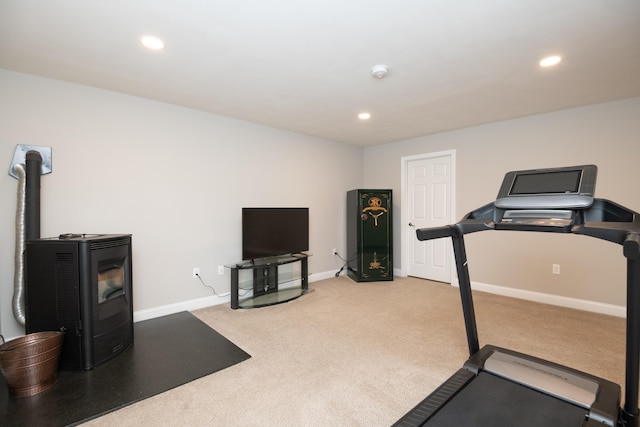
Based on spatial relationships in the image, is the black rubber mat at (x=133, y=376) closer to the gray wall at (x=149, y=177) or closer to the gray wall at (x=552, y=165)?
the gray wall at (x=149, y=177)

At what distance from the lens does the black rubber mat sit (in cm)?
180

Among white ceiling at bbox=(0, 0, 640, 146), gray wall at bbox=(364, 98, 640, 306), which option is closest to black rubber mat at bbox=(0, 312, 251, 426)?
white ceiling at bbox=(0, 0, 640, 146)

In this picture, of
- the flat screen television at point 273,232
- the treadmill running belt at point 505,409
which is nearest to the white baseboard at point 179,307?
the flat screen television at point 273,232

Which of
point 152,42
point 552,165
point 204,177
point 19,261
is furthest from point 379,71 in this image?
point 19,261

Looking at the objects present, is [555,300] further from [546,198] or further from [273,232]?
[273,232]

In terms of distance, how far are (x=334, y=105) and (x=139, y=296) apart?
3.01 metres

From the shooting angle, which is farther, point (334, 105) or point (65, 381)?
point (334, 105)

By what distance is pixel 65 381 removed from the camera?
2.12 metres

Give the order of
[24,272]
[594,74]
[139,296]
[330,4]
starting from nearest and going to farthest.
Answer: [330,4], [24,272], [594,74], [139,296]

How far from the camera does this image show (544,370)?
6.17ft

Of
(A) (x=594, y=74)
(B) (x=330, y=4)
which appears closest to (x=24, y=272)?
(B) (x=330, y=4)

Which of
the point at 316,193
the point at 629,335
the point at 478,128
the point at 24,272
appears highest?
the point at 478,128

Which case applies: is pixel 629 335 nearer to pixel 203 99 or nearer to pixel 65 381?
pixel 65 381

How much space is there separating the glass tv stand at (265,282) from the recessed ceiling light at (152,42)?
239 cm
